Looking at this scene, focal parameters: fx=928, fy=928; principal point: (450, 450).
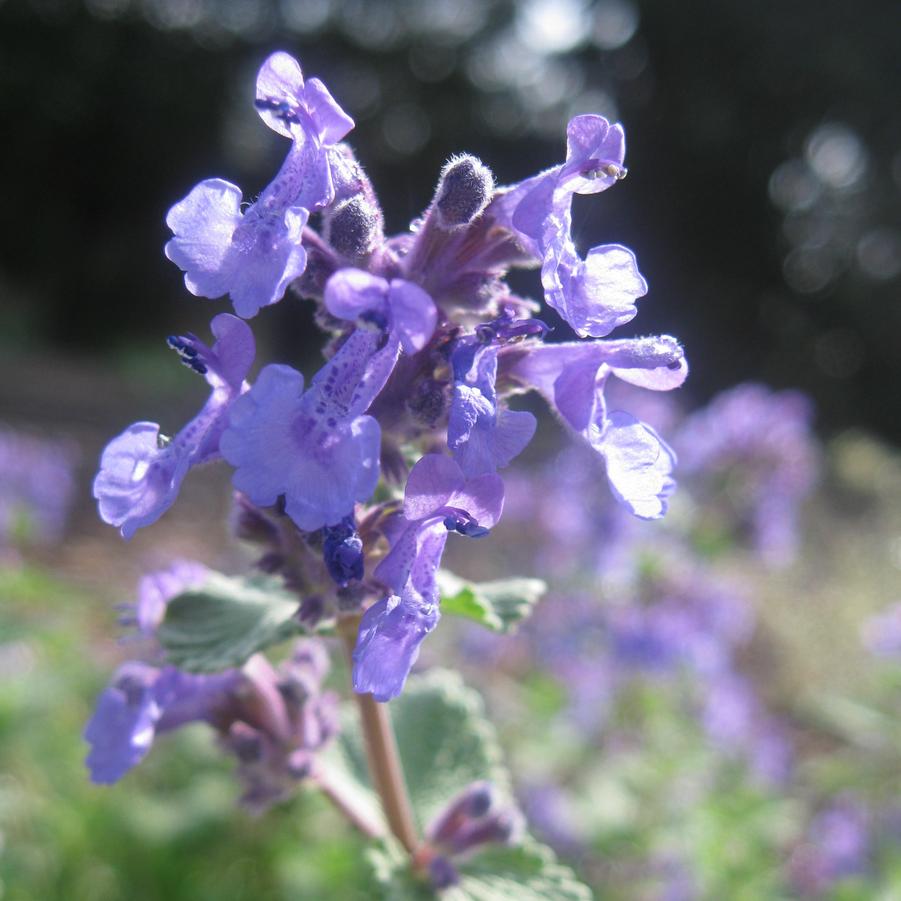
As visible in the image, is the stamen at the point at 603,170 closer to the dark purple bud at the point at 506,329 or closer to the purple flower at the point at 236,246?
the dark purple bud at the point at 506,329

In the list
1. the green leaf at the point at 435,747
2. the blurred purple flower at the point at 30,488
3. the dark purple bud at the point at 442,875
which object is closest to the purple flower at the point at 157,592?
the green leaf at the point at 435,747

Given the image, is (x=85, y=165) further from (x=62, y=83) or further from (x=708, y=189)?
(x=708, y=189)

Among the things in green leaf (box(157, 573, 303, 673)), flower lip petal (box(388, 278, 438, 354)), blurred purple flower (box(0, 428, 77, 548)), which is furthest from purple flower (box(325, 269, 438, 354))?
blurred purple flower (box(0, 428, 77, 548))

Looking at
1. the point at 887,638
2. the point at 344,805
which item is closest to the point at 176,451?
the point at 344,805

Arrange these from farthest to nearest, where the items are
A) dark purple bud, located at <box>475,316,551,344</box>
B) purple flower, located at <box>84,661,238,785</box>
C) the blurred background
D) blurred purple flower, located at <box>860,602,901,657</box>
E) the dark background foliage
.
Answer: the dark background foliage → the blurred background → blurred purple flower, located at <box>860,602,901,657</box> → purple flower, located at <box>84,661,238,785</box> → dark purple bud, located at <box>475,316,551,344</box>

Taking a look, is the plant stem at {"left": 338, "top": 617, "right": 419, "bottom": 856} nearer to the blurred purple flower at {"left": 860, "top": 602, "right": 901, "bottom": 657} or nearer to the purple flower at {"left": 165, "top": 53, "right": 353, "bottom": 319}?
the purple flower at {"left": 165, "top": 53, "right": 353, "bottom": 319}

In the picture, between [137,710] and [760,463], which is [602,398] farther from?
[760,463]
